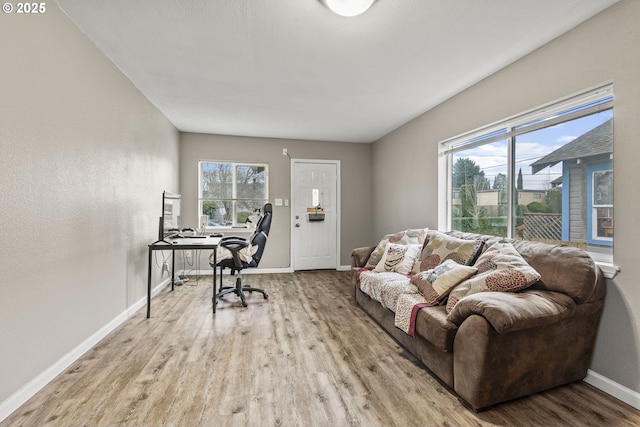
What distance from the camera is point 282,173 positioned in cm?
522

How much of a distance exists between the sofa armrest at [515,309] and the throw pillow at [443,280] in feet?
1.08

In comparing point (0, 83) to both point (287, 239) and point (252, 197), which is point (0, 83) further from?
point (287, 239)

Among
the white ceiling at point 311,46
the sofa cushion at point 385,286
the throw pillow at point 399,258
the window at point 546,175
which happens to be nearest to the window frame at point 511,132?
the window at point 546,175

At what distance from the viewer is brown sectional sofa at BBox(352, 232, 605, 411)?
157cm

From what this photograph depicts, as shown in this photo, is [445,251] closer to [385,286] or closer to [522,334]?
[385,286]


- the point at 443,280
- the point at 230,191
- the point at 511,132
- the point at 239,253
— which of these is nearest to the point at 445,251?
the point at 443,280

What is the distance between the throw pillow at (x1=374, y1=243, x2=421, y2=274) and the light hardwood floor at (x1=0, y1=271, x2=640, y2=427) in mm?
615

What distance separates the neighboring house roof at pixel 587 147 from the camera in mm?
1946

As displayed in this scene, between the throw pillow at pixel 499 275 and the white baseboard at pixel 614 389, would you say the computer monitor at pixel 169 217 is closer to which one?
the throw pillow at pixel 499 275

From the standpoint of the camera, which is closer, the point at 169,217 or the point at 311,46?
the point at 311,46

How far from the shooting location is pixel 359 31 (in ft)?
6.90

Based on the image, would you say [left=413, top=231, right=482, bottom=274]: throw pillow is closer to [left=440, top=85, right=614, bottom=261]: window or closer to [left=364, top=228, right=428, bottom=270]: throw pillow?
[left=364, top=228, right=428, bottom=270]: throw pillow

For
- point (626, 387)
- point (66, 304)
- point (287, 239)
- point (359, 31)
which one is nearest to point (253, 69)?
point (359, 31)

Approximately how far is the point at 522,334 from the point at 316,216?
3.97 m
